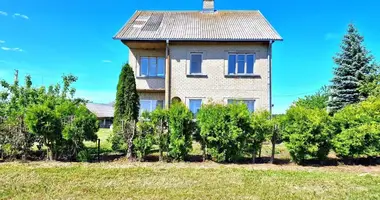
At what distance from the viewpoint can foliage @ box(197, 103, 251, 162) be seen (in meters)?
8.55

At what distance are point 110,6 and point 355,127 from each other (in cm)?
1418

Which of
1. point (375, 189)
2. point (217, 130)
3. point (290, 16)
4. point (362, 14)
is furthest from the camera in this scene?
point (290, 16)

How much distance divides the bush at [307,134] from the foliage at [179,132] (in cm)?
306

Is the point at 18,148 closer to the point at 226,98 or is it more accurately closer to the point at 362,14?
the point at 226,98

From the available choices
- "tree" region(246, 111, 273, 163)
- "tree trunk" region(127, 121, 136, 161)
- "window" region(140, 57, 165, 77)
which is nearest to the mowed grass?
"tree trunk" region(127, 121, 136, 161)

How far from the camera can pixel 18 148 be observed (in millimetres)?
8602

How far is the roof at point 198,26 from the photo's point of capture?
1620 centimetres

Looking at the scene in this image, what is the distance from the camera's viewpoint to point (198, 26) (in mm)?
18125

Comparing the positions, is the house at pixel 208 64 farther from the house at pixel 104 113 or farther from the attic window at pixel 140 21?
the house at pixel 104 113

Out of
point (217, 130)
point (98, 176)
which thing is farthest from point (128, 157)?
point (217, 130)

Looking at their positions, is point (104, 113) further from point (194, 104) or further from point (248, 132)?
point (248, 132)

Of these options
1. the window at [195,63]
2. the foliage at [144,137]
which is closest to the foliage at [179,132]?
the foliage at [144,137]

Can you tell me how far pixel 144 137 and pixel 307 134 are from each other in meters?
4.97

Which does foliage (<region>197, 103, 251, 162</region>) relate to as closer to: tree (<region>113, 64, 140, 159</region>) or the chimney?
tree (<region>113, 64, 140, 159</region>)
